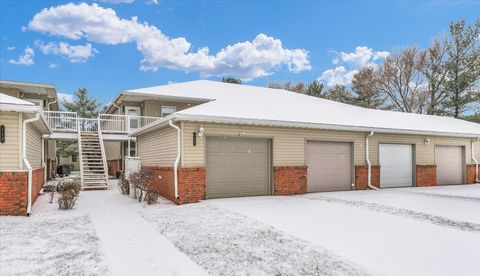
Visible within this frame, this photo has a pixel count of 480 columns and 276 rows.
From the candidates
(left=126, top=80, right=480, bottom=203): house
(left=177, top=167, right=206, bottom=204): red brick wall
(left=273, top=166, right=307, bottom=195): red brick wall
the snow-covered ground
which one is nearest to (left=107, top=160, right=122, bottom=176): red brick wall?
(left=126, top=80, right=480, bottom=203): house

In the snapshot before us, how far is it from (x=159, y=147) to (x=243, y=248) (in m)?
7.39

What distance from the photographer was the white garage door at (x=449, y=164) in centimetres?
1580

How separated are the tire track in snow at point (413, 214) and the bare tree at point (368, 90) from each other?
85.2ft

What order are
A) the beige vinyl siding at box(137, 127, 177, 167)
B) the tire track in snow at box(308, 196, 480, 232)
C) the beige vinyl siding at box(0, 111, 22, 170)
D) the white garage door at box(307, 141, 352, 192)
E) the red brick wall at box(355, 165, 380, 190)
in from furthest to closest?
the red brick wall at box(355, 165, 380, 190) → the white garage door at box(307, 141, 352, 192) → the beige vinyl siding at box(137, 127, 177, 167) → the beige vinyl siding at box(0, 111, 22, 170) → the tire track in snow at box(308, 196, 480, 232)

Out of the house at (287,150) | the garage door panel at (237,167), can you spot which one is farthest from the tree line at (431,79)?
the garage door panel at (237,167)

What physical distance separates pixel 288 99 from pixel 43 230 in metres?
11.6

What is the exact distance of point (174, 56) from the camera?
3462cm

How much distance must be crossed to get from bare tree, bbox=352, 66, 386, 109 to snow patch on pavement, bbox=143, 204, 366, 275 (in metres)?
29.7

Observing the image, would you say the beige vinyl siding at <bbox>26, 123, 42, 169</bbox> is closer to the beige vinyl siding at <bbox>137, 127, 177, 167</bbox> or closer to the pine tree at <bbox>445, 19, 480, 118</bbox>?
the beige vinyl siding at <bbox>137, 127, 177, 167</bbox>

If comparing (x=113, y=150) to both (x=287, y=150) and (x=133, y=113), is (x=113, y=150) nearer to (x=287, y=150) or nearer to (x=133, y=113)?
(x=133, y=113)

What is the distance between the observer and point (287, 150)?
1141 centimetres

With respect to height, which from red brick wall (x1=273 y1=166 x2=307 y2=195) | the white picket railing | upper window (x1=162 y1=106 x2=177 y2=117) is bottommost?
red brick wall (x1=273 y1=166 x2=307 y2=195)

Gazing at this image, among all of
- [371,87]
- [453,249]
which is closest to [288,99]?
[453,249]

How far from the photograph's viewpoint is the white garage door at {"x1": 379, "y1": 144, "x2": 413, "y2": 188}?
1411 centimetres
